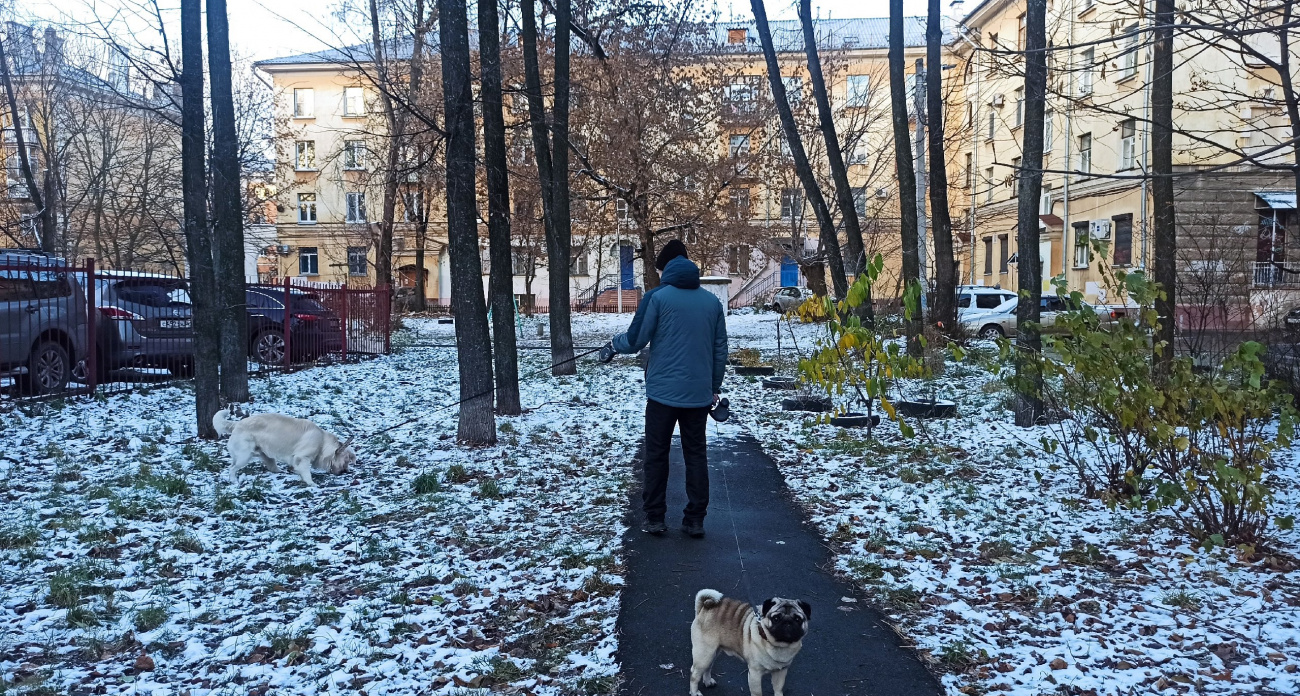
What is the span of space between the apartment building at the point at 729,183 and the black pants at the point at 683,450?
6376 millimetres

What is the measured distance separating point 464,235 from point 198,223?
2.95 m

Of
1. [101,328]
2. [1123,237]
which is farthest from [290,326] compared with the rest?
[1123,237]

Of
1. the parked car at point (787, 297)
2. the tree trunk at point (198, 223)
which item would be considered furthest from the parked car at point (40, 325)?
the parked car at point (787, 297)

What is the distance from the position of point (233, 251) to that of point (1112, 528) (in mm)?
10057

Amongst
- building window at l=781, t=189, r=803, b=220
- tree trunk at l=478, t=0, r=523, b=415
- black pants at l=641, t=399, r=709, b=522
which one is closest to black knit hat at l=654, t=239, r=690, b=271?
black pants at l=641, t=399, r=709, b=522

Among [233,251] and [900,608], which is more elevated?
[233,251]

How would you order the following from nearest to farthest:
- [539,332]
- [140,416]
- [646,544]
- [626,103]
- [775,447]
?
[646,544], [775,447], [140,416], [626,103], [539,332]

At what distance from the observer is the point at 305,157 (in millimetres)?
51219

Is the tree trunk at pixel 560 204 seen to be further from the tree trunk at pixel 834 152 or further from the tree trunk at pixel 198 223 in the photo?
the tree trunk at pixel 198 223

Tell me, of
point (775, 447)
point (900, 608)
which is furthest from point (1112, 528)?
point (775, 447)

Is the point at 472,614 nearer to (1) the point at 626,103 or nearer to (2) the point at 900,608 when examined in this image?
(2) the point at 900,608

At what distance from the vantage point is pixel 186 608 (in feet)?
17.1

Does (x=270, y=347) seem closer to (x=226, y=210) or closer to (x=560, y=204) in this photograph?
(x=560, y=204)

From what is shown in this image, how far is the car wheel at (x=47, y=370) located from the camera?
1163 cm
